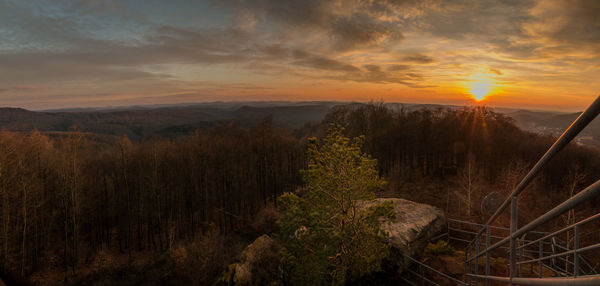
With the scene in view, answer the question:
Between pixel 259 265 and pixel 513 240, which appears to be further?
pixel 259 265

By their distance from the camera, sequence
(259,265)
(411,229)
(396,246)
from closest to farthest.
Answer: (396,246) < (411,229) < (259,265)

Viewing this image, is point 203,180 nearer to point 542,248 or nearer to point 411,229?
point 411,229

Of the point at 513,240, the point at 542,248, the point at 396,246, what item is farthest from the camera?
the point at 396,246

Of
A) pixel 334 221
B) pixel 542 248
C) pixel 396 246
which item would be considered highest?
pixel 542 248

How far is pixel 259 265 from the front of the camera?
15.5 meters

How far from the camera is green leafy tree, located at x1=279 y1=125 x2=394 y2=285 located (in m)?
8.72

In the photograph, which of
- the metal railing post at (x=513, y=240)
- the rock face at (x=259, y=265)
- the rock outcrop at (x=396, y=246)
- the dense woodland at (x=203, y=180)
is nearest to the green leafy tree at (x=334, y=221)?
the rock outcrop at (x=396, y=246)

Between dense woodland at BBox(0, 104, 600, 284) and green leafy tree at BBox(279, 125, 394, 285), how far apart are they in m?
14.8

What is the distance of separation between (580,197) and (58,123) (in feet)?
749

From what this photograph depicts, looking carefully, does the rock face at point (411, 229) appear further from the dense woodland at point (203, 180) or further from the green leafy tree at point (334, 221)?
the dense woodland at point (203, 180)

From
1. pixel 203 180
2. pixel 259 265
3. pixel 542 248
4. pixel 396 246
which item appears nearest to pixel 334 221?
pixel 396 246

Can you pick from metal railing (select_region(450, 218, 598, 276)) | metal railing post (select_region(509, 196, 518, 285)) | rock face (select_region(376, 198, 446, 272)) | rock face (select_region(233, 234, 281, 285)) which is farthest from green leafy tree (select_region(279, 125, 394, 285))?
rock face (select_region(233, 234, 281, 285))

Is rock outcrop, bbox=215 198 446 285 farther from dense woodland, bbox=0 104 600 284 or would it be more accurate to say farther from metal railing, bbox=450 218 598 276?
dense woodland, bbox=0 104 600 284

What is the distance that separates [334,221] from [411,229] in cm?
658
